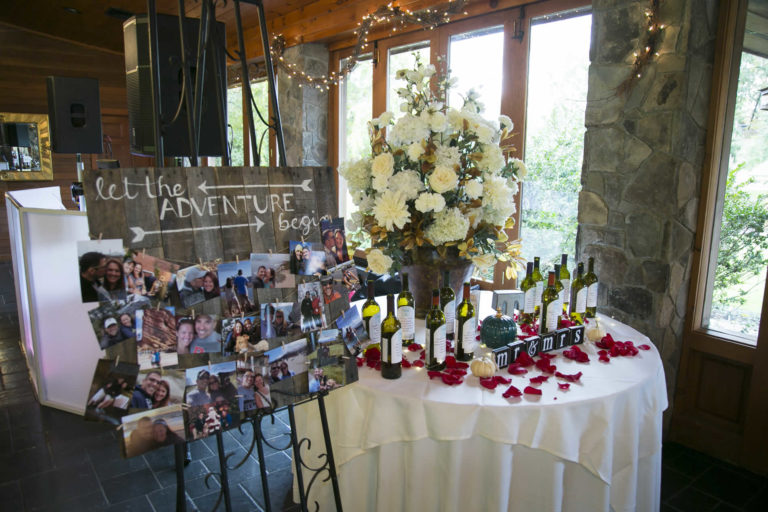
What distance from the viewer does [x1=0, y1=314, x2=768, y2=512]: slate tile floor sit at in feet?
7.38

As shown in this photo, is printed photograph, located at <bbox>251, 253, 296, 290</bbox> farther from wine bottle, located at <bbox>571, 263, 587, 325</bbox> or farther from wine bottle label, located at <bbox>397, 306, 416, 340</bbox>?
wine bottle, located at <bbox>571, 263, 587, 325</bbox>

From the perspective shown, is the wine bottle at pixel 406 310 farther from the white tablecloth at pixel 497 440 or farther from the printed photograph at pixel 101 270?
the printed photograph at pixel 101 270

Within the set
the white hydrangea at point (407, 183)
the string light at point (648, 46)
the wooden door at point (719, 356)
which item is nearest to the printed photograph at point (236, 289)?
the white hydrangea at point (407, 183)

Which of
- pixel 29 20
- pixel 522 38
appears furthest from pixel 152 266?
pixel 29 20

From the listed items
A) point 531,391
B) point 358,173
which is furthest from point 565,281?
point 358,173

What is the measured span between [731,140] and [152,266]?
2.73m

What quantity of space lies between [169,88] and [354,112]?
2898 mm

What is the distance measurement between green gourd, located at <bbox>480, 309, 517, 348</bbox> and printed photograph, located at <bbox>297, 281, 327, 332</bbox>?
0.69 metres

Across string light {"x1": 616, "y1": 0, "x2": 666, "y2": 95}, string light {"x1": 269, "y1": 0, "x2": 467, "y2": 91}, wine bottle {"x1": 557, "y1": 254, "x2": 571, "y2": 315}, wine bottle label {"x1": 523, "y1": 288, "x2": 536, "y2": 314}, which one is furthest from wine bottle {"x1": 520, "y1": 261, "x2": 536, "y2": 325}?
string light {"x1": 269, "y1": 0, "x2": 467, "y2": 91}

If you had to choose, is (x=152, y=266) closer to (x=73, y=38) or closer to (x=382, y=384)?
(x=382, y=384)

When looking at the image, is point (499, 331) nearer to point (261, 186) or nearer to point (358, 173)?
point (358, 173)

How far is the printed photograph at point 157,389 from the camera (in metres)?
1.17

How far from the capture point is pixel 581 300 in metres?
2.08

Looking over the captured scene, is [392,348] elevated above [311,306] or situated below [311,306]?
below
